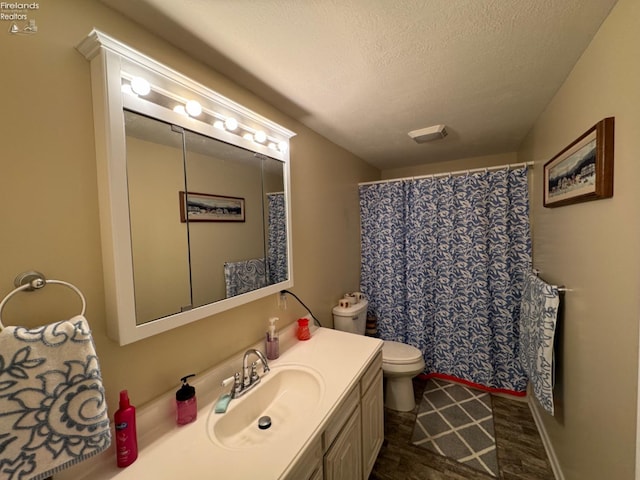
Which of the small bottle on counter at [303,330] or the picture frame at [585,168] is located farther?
the small bottle on counter at [303,330]

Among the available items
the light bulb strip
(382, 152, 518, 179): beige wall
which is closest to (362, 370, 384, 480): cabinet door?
the light bulb strip

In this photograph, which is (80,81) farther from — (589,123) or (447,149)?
(447,149)

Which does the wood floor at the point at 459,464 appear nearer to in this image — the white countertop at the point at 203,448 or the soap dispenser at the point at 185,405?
the white countertop at the point at 203,448

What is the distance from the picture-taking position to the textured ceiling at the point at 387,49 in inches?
34.4

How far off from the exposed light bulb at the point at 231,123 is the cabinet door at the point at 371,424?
150 centimetres

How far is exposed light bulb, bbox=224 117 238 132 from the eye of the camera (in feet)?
3.84

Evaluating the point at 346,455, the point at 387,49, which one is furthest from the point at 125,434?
the point at 387,49

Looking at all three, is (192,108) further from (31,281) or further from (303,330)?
(303,330)

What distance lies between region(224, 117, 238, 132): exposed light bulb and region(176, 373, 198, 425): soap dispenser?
1.07 m

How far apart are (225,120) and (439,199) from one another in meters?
1.92

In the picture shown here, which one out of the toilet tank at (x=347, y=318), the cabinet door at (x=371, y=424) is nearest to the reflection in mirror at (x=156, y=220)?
the cabinet door at (x=371, y=424)

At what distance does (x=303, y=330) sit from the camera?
1615mm

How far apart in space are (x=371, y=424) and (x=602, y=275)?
1.31 metres

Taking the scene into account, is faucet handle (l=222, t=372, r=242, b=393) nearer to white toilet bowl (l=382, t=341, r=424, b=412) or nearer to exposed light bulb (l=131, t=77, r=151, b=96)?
exposed light bulb (l=131, t=77, r=151, b=96)
